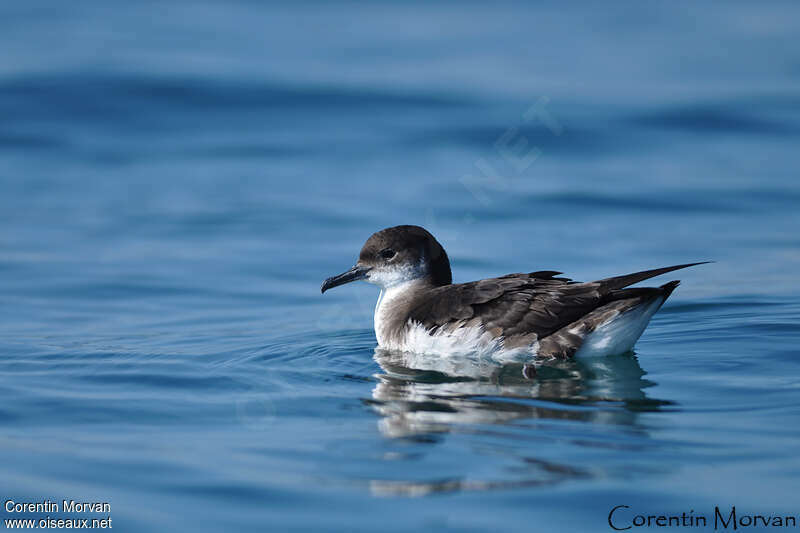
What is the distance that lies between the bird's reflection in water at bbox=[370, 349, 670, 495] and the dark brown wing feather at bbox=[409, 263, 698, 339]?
12.3 inches

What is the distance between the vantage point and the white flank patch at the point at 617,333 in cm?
841

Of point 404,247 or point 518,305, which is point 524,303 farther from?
point 404,247

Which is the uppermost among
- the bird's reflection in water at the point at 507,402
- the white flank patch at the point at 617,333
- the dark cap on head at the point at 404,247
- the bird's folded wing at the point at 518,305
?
the dark cap on head at the point at 404,247

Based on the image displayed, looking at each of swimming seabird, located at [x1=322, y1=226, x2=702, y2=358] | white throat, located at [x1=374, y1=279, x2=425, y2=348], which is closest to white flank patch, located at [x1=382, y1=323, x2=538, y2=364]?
swimming seabird, located at [x1=322, y1=226, x2=702, y2=358]

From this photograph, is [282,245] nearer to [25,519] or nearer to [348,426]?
[348,426]

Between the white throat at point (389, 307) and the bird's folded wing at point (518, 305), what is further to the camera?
the white throat at point (389, 307)

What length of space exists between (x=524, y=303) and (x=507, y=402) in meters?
1.47

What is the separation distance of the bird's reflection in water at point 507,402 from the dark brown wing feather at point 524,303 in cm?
31

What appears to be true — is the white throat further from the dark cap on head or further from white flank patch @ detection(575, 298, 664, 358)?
white flank patch @ detection(575, 298, 664, 358)

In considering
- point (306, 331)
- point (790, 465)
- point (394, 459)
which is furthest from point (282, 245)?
point (790, 465)

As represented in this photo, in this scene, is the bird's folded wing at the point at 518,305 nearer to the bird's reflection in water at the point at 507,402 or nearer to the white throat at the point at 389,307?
the bird's reflection in water at the point at 507,402

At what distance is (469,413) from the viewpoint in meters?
7.01

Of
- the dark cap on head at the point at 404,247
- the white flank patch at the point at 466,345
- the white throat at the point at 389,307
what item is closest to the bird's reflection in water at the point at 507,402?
the white flank patch at the point at 466,345

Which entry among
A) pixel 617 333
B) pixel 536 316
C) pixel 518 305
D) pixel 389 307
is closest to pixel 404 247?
pixel 389 307
